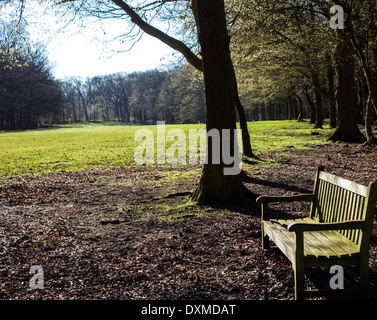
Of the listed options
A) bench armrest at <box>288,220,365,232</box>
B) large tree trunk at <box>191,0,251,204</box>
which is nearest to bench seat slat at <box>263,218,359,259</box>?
bench armrest at <box>288,220,365,232</box>

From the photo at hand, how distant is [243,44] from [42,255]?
15909mm

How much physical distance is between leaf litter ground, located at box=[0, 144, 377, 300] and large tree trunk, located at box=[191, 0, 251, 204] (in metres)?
0.56

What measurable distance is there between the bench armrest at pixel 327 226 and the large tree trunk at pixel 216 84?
3.99m

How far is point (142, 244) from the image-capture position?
565cm

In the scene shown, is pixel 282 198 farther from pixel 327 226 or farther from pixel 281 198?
pixel 327 226

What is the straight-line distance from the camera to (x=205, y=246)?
5449 mm

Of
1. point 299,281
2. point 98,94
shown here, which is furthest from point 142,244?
point 98,94

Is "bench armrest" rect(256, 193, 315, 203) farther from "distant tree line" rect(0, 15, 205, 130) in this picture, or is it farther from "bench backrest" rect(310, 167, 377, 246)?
"distant tree line" rect(0, 15, 205, 130)

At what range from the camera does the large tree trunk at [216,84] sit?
285 inches

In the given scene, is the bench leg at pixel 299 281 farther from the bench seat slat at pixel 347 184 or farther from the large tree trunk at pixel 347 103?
the large tree trunk at pixel 347 103

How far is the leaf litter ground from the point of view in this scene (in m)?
4.11

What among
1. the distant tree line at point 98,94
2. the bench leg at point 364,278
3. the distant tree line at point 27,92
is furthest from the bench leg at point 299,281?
the distant tree line at point 27,92

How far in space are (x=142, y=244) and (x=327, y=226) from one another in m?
3.08
